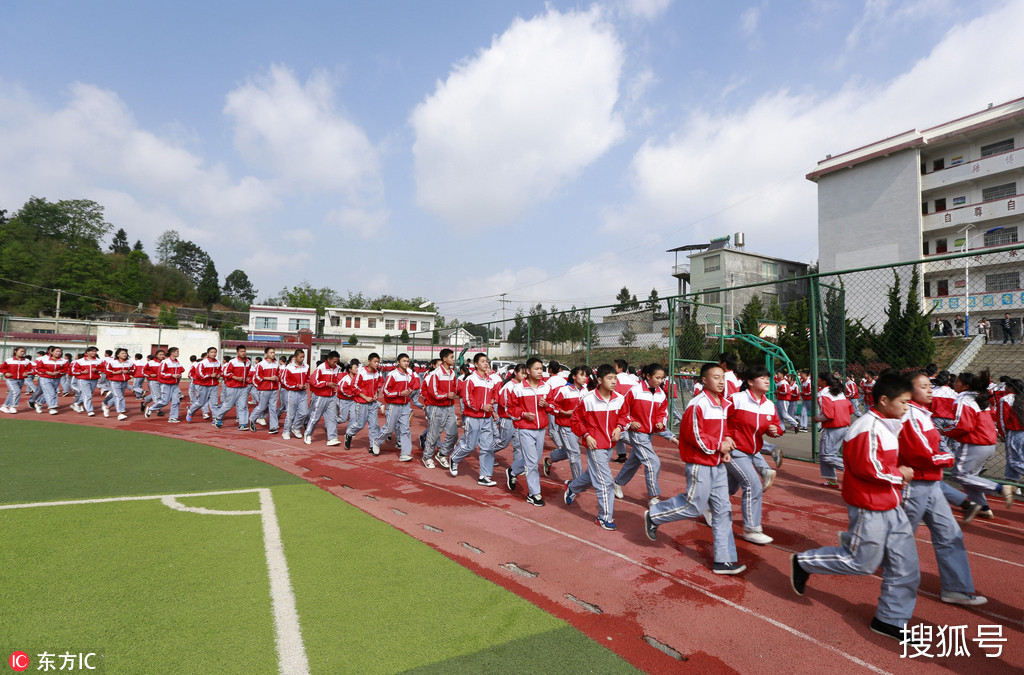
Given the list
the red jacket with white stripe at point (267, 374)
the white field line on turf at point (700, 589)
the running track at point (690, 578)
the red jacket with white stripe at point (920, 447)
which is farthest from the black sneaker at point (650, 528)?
the red jacket with white stripe at point (267, 374)

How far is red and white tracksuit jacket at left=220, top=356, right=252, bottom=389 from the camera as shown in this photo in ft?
39.0

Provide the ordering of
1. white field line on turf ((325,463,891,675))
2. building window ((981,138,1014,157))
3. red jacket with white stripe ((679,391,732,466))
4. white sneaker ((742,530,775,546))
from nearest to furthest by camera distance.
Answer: white field line on turf ((325,463,891,675)) < red jacket with white stripe ((679,391,732,466)) < white sneaker ((742,530,775,546)) < building window ((981,138,1014,157))

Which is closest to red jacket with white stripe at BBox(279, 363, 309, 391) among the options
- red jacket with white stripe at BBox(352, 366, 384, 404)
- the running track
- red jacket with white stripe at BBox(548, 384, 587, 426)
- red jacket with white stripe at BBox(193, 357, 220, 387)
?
red jacket with white stripe at BBox(352, 366, 384, 404)

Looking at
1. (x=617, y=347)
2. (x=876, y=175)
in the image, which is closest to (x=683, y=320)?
(x=617, y=347)

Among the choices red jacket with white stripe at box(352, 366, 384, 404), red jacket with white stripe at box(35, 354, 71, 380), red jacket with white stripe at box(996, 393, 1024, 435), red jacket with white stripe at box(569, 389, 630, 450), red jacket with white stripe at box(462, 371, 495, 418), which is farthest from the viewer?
red jacket with white stripe at box(35, 354, 71, 380)

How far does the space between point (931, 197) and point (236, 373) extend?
43385 mm

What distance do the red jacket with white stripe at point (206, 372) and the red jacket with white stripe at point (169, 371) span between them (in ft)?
2.15

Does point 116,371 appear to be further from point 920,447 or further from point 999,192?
point 999,192

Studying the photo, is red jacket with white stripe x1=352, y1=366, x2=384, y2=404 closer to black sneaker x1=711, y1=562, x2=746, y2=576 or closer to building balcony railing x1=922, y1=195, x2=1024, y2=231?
black sneaker x1=711, y1=562, x2=746, y2=576

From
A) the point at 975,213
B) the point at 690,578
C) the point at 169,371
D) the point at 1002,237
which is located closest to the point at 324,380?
the point at 169,371

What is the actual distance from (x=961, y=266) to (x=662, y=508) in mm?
35381

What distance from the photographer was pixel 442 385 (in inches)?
329

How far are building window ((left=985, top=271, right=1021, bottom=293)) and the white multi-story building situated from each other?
238 centimetres

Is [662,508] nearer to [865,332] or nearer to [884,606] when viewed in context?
[884,606]
